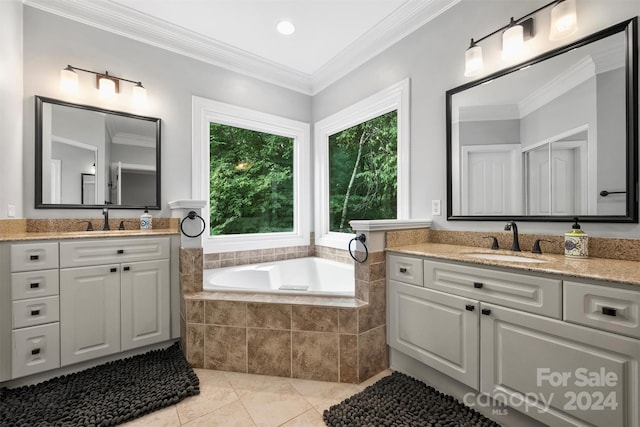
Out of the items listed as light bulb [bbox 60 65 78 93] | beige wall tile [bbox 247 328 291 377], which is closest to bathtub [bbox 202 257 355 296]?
beige wall tile [bbox 247 328 291 377]

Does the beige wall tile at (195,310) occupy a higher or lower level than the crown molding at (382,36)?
lower

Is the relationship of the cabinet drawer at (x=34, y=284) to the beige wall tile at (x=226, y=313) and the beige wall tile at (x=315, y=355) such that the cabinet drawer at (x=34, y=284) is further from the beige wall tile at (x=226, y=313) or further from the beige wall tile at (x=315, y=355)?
the beige wall tile at (x=315, y=355)

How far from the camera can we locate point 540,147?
1765 mm

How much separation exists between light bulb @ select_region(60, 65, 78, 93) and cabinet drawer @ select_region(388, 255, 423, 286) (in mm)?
2718

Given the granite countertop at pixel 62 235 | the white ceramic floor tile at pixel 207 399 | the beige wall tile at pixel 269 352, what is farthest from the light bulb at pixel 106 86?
the white ceramic floor tile at pixel 207 399

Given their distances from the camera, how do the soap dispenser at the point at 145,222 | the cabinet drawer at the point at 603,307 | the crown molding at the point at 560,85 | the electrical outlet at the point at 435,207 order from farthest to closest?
the soap dispenser at the point at 145,222 → the electrical outlet at the point at 435,207 → the crown molding at the point at 560,85 → the cabinet drawer at the point at 603,307

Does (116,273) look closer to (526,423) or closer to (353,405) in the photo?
(353,405)

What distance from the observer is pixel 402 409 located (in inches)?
62.7

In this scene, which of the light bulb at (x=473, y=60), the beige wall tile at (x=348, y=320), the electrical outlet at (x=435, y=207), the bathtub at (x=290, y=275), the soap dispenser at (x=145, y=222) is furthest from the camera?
the bathtub at (x=290, y=275)

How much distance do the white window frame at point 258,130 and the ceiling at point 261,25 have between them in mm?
477

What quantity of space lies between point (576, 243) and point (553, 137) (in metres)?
0.63

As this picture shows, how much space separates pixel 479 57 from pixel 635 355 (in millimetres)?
1797

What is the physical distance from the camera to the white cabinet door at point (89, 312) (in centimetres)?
188

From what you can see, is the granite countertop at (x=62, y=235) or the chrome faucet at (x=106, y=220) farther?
the chrome faucet at (x=106, y=220)
